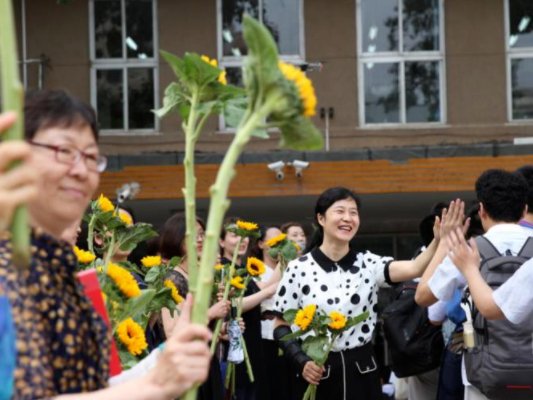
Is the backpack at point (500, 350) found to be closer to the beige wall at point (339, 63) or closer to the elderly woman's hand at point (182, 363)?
the elderly woman's hand at point (182, 363)

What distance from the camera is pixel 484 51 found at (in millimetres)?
15953

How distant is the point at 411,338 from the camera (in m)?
6.80

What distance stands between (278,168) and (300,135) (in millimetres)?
12052

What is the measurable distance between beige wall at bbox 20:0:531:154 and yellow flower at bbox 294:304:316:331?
936 cm

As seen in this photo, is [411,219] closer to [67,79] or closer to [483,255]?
[67,79]

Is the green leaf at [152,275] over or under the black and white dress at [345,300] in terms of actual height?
over

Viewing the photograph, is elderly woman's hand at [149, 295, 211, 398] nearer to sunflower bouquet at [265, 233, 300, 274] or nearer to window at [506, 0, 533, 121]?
sunflower bouquet at [265, 233, 300, 274]

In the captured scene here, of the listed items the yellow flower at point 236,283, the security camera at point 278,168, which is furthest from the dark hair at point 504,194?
the security camera at point 278,168

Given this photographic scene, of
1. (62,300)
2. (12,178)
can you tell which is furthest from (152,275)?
(12,178)

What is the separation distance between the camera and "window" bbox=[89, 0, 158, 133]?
1633cm

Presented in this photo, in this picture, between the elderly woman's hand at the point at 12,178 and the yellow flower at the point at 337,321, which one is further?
the yellow flower at the point at 337,321

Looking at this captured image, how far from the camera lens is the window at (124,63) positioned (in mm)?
16328

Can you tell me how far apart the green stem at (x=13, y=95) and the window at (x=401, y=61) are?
14.5 metres

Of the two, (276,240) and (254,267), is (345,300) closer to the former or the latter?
(254,267)
